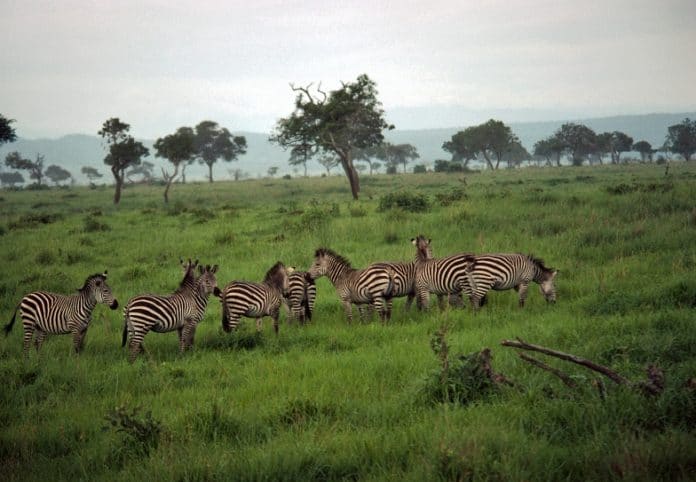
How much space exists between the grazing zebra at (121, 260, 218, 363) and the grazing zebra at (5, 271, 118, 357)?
0.89m

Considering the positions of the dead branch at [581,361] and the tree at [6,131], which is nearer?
the dead branch at [581,361]

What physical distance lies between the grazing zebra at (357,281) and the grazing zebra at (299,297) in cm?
59

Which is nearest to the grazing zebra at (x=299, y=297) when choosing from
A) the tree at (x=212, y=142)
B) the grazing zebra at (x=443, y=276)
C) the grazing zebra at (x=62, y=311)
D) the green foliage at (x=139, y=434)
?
the grazing zebra at (x=443, y=276)

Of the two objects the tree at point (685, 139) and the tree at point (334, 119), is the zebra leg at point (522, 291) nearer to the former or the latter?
the tree at point (334, 119)

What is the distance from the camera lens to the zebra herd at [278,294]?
10992 mm

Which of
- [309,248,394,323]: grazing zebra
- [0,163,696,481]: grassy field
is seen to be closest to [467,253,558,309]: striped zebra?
[0,163,696,481]: grassy field

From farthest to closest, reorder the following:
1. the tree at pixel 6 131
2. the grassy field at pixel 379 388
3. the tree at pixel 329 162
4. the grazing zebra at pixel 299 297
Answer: the tree at pixel 329 162, the tree at pixel 6 131, the grazing zebra at pixel 299 297, the grassy field at pixel 379 388

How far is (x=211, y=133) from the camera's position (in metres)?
108

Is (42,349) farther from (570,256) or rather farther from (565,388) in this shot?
(570,256)

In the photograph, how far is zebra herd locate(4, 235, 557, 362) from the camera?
10992 mm

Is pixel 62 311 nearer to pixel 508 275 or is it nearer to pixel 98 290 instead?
pixel 98 290

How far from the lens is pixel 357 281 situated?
12.6 meters

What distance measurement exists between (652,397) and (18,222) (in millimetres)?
31446

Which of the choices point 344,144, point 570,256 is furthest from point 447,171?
point 570,256
